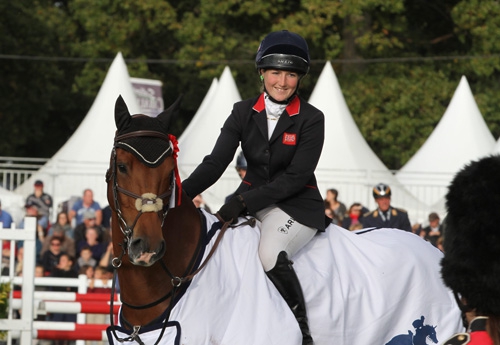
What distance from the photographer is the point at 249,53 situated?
123 feet

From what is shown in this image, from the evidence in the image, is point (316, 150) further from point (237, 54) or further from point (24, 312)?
point (237, 54)

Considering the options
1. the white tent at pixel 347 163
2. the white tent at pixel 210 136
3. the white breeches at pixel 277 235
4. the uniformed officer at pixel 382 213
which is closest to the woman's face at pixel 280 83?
the white breeches at pixel 277 235

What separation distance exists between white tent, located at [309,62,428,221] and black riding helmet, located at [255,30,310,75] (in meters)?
11.8

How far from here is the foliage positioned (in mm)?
34312

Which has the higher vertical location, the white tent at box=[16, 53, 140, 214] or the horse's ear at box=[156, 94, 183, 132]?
the white tent at box=[16, 53, 140, 214]

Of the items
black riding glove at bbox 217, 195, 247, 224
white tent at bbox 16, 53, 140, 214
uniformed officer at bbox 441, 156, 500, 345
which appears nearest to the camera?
uniformed officer at bbox 441, 156, 500, 345

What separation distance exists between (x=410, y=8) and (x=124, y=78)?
665 inches

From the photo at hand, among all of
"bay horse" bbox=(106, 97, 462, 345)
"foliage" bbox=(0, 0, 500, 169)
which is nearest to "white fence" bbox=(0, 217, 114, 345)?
"bay horse" bbox=(106, 97, 462, 345)

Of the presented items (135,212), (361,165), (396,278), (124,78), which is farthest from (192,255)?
(124,78)

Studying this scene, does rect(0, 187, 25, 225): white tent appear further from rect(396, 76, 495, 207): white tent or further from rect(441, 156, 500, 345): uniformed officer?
rect(441, 156, 500, 345): uniformed officer

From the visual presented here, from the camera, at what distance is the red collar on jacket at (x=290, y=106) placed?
7.21m

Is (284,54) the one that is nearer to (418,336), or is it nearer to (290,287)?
(290,287)

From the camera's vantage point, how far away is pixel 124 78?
24.6m

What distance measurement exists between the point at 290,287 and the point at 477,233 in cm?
237
